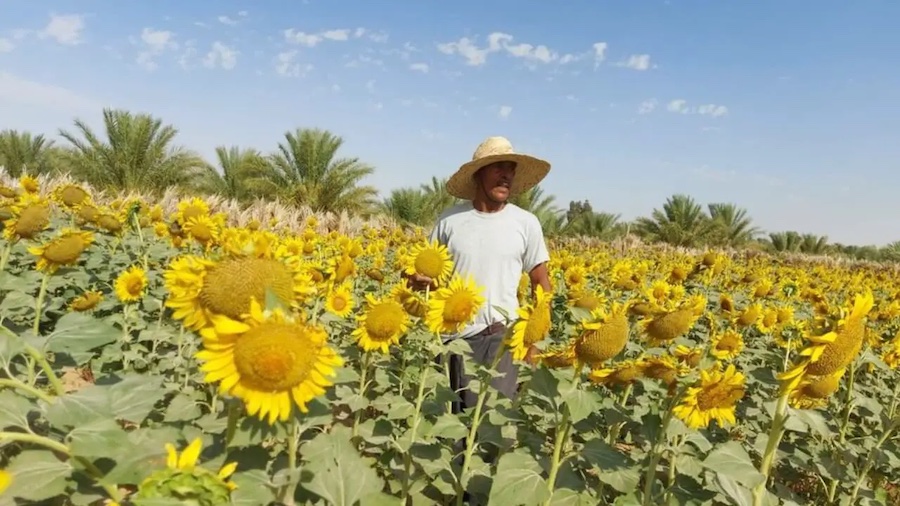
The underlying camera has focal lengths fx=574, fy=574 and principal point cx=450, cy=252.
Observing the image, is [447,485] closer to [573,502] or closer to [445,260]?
[573,502]

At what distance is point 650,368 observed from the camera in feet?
6.77

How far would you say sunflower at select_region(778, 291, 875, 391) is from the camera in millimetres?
1562

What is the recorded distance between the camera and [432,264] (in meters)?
2.71

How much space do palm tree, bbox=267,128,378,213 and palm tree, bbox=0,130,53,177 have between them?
25.9ft

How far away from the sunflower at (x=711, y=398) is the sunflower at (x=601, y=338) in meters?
0.33

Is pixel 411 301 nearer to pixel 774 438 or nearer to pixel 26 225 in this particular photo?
pixel 774 438

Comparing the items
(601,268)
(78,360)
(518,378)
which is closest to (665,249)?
(601,268)

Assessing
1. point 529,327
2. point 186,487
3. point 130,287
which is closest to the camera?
point 186,487

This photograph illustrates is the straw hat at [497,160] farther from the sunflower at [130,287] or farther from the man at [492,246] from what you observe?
the sunflower at [130,287]

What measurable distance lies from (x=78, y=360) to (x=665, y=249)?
17846 mm

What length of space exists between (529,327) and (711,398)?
0.62 meters

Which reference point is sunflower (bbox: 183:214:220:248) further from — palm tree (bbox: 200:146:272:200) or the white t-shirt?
palm tree (bbox: 200:146:272:200)

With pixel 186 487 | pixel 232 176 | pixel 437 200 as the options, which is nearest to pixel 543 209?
pixel 437 200

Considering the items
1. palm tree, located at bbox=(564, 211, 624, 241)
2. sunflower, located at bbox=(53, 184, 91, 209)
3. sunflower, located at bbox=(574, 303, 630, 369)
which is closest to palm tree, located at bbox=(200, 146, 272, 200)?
palm tree, located at bbox=(564, 211, 624, 241)
